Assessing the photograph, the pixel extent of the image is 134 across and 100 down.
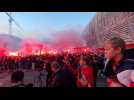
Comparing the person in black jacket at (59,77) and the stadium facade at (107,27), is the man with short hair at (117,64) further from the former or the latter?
the person in black jacket at (59,77)

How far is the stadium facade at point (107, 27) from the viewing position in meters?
3.28

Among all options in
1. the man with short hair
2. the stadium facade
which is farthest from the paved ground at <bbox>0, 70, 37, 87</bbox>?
the man with short hair

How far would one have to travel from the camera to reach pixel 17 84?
10.7ft

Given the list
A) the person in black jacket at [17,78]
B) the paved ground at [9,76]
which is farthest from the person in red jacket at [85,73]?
the person in black jacket at [17,78]

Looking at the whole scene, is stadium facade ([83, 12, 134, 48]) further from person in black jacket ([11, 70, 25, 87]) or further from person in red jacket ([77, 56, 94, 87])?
person in black jacket ([11, 70, 25, 87])

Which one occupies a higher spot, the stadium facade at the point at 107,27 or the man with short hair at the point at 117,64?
the stadium facade at the point at 107,27

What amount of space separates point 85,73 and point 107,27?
755 mm

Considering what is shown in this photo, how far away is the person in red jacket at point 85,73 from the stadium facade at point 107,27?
27cm
